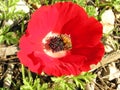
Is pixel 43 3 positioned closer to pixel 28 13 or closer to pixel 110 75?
pixel 28 13

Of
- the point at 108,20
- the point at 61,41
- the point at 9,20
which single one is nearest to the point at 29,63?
the point at 61,41

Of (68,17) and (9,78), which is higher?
(68,17)

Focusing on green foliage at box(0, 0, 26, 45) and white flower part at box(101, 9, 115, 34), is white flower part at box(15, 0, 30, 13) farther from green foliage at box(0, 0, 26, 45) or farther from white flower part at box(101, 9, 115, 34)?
white flower part at box(101, 9, 115, 34)

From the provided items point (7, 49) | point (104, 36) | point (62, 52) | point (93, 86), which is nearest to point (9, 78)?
point (7, 49)

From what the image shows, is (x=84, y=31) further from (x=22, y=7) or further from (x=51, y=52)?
(x=22, y=7)

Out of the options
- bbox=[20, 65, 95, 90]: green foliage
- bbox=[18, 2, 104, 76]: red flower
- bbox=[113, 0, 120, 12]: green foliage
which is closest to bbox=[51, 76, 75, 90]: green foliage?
bbox=[20, 65, 95, 90]: green foliage

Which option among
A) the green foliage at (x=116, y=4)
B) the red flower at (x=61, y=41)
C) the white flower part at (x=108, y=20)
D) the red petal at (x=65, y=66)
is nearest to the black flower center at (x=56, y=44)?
the red flower at (x=61, y=41)
